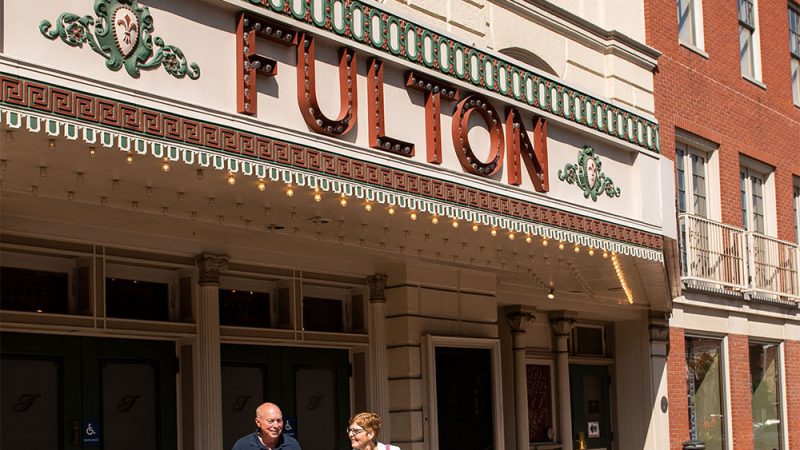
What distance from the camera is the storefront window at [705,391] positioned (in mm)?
21016

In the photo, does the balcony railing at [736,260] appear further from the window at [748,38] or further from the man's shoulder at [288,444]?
the man's shoulder at [288,444]

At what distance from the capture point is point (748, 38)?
2405 cm

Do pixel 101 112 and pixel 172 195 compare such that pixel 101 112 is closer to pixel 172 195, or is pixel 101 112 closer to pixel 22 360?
pixel 172 195

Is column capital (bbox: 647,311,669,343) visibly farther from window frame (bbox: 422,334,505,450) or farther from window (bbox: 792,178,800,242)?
window (bbox: 792,178,800,242)

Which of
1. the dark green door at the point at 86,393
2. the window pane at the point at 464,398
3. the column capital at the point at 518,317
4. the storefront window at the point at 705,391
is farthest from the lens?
the storefront window at the point at 705,391

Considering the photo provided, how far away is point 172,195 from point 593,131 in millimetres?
5912

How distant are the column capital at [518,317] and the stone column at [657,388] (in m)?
2.68

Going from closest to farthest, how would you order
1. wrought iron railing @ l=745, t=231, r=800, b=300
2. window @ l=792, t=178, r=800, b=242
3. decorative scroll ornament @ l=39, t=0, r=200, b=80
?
decorative scroll ornament @ l=39, t=0, r=200, b=80 → wrought iron railing @ l=745, t=231, r=800, b=300 → window @ l=792, t=178, r=800, b=242

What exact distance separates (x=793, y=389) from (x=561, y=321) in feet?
22.7

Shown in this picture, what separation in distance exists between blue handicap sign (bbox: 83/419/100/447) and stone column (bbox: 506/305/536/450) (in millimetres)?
7597

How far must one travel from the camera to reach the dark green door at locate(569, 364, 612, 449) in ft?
65.8

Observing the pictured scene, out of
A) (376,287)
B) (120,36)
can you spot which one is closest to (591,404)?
(376,287)

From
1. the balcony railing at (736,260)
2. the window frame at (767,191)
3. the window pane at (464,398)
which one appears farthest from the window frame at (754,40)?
the window pane at (464,398)

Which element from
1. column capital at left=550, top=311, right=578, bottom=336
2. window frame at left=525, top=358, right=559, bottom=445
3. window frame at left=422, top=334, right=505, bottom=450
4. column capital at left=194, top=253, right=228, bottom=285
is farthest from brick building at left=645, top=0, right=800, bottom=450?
column capital at left=194, top=253, right=228, bottom=285
